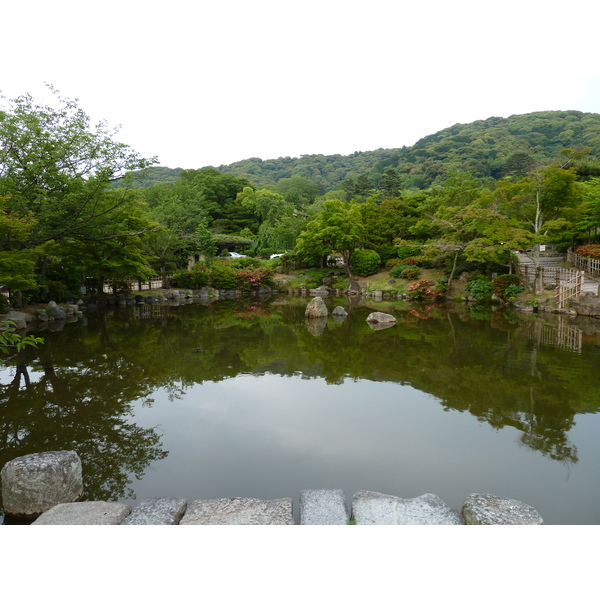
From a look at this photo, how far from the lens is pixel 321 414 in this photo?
5879mm

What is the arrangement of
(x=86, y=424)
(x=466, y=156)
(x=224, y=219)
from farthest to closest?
(x=466, y=156)
(x=224, y=219)
(x=86, y=424)

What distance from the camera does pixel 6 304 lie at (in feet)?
43.0

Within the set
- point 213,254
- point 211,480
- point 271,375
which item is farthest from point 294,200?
point 211,480

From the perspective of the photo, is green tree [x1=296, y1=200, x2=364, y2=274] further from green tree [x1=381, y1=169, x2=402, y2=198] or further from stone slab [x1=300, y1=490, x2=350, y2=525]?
stone slab [x1=300, y1=490, x2=350, y2=525]

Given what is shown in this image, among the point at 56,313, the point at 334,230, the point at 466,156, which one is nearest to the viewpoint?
the point at 56,313

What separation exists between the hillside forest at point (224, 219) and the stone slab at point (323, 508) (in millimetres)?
8747

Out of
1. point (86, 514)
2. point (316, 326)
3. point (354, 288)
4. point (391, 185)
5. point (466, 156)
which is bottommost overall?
point (354, 288)

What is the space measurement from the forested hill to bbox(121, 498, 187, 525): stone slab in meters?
47.0

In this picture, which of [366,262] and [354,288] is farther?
[366,262]

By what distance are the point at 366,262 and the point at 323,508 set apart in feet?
72.7

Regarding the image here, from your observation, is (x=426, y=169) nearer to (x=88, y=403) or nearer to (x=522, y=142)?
(x=522, y=142)

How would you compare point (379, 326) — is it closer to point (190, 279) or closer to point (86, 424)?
point (86, 424)

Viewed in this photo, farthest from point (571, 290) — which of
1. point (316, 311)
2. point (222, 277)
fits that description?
point (222, 277)

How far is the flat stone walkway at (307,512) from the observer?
3102 millimetres
